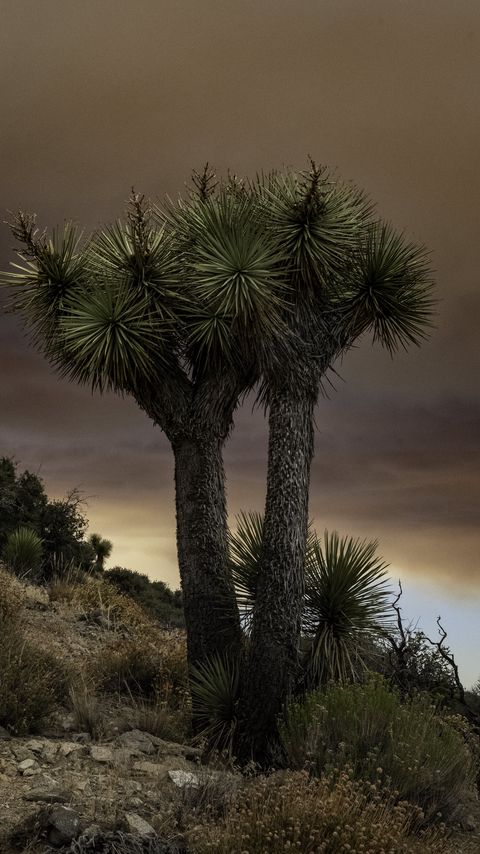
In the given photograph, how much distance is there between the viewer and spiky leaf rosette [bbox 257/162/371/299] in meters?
11.6

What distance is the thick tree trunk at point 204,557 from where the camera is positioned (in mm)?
12156

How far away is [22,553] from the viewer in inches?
827

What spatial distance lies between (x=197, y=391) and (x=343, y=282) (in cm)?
255

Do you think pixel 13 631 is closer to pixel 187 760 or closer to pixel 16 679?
pixel 16 679

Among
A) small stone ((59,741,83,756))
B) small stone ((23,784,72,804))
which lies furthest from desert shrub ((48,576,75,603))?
small stone ((23,784,72,804))

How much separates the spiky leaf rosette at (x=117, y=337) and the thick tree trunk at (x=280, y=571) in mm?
1845

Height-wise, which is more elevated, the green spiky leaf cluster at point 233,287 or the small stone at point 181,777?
the green spiky leaf cluster at point 233,287

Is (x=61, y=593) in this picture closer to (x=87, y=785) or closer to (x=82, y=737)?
(x=82, y=737)

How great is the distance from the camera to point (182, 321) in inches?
479

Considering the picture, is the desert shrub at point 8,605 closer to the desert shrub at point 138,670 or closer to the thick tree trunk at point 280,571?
the desert shrub at point 138,670

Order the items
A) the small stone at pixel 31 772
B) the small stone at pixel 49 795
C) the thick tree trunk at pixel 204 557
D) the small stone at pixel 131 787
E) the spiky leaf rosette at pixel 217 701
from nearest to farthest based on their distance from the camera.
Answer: the small stone at pixel 49 795
the small stone at pixel 131 787
the small stone at pixel 31 772
the spiky leaf rosette at pixel 217 701
the thick tree trunk at pixel 204 557

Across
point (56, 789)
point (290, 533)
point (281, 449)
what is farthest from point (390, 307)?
point (56, 789)

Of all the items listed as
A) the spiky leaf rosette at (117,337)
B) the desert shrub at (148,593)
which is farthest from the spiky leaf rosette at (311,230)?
the desert shrub at (148,593)

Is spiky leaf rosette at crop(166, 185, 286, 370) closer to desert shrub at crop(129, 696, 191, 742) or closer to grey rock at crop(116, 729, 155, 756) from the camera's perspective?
desert shrub at crop(129, 696, 191, 742)
